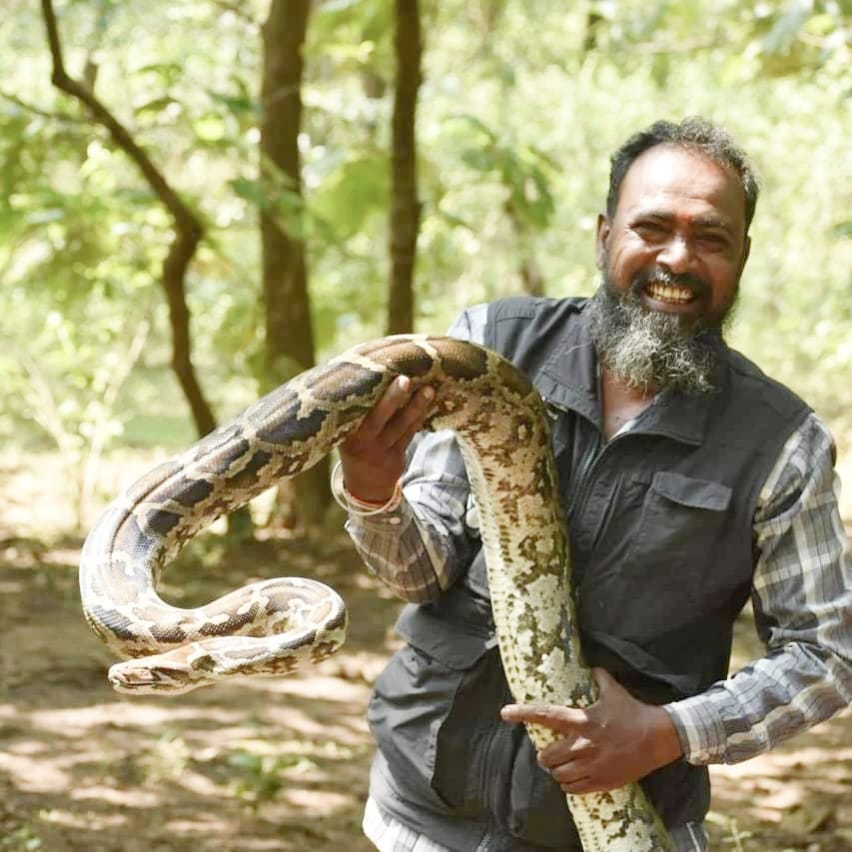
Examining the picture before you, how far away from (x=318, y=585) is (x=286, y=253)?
22.6 ft

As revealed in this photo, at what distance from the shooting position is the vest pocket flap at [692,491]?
124 inches

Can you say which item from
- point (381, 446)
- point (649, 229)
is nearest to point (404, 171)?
point (649, 229)

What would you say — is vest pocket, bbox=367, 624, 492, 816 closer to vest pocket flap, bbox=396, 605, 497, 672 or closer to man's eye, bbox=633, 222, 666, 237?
vest pocket flap, bbox=396, 605, 497, 672

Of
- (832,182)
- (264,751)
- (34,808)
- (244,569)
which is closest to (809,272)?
(832,182)

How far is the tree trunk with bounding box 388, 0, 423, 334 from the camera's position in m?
8.69

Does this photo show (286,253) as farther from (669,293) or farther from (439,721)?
(439,721)

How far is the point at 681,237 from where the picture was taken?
3.40 meters

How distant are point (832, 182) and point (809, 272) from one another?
4.77 ft

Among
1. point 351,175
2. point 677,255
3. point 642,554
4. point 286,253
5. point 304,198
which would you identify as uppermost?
point 351,175

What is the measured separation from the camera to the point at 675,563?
3195mm

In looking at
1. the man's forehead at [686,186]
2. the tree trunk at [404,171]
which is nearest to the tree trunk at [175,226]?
the tree trunk at [404,171]

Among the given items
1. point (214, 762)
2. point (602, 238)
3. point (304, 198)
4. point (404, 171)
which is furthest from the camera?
point (304, 198)

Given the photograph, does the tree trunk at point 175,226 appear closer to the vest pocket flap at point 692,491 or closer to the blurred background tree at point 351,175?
the blurred background tree at point 351,175

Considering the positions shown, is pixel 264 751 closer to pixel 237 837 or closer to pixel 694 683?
pixel 237 837
